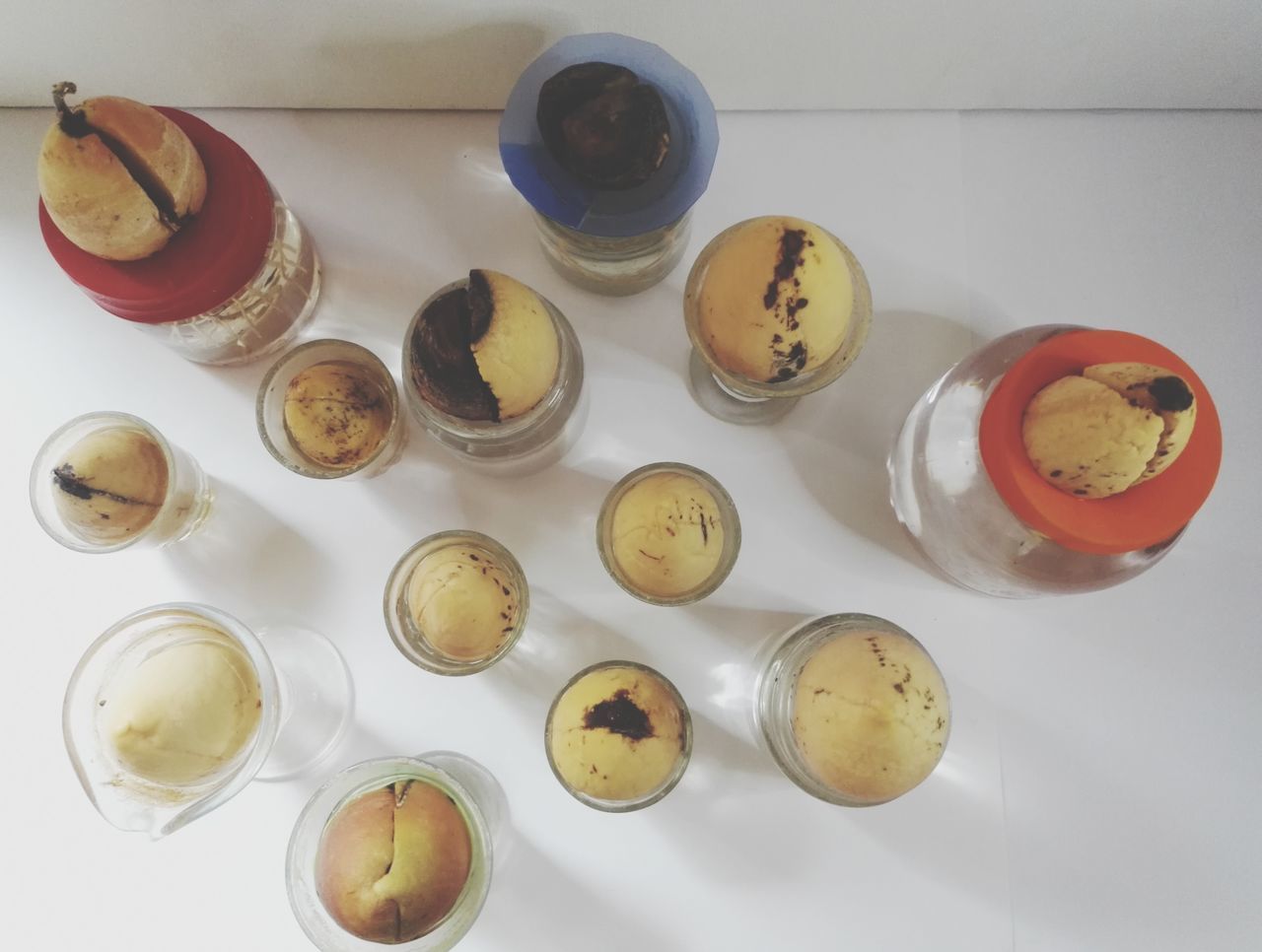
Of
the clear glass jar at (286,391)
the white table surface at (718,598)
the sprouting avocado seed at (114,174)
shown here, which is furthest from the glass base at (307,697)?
the sprouting avocado seed at (114,174)

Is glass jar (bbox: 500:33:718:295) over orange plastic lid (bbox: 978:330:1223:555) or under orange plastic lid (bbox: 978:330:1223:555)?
over

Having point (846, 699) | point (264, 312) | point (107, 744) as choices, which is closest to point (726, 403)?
point (846, 699)

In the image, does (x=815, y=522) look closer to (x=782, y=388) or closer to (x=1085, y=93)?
(x=782, y=388)

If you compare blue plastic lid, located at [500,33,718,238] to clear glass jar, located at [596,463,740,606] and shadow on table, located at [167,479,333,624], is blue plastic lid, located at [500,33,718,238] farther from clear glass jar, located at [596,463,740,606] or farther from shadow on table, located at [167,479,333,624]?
shadow on table, located at [167,479,333,624]

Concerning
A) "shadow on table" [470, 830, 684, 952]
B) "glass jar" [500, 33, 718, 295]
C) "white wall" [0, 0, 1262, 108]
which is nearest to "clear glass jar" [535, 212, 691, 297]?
"glass jar" [500, 33, 718, 295]

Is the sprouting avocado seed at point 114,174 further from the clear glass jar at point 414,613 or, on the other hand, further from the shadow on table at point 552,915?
the shadow on table at point 552,915

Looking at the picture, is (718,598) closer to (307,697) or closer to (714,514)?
(714,514)
